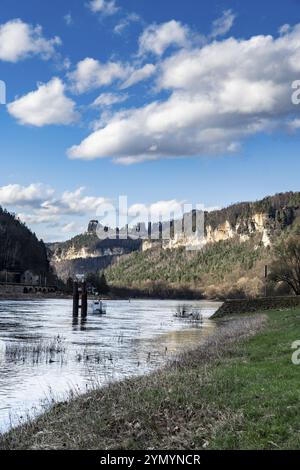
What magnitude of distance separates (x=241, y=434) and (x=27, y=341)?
33991mm

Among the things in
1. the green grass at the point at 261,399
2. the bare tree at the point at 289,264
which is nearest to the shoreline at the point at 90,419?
the green grass at the point at 261,399

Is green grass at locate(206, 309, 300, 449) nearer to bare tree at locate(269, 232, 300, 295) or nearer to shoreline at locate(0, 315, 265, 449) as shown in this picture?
shoreline at locate(0, 315, 265, 449)

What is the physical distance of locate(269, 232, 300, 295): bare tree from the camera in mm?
89875

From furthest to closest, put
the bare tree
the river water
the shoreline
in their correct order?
the bare tree < the river water < the shoreline

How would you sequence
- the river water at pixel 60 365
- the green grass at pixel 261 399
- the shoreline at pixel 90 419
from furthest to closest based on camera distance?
the river water at pixel 60 365
the shoreline at pixel 90 419
the green grass at pixel 261 399

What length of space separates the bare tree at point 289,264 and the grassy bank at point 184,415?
73004mm

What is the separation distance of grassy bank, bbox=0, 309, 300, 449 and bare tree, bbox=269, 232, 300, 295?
73004 millimetres

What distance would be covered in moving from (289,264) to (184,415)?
262 ft

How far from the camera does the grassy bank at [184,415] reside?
1184cm

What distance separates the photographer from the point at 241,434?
38.1 feet

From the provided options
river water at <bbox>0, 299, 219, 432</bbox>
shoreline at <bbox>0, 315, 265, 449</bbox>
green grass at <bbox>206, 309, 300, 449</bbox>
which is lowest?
river water at <bbox>0, 299, 219, 432</bbox>

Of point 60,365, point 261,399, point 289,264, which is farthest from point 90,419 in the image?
point 289,264

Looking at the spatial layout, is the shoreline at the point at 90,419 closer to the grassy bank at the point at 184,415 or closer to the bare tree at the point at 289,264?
the grassy bank at the point at 184,415

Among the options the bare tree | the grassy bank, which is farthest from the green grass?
the bare tree
